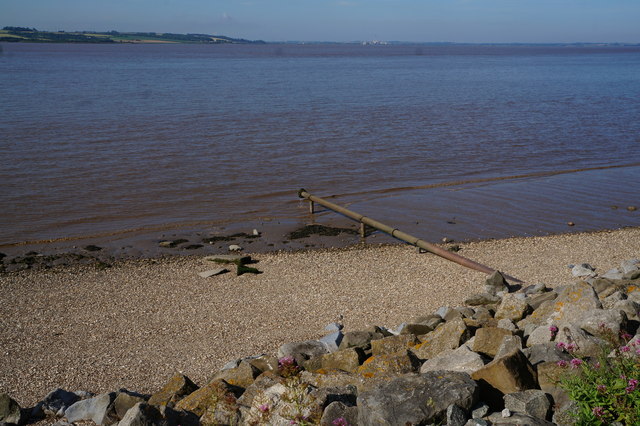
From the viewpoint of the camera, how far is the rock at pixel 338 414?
16.7ft

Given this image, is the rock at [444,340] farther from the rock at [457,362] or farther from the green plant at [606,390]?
the green plant at [606,390]

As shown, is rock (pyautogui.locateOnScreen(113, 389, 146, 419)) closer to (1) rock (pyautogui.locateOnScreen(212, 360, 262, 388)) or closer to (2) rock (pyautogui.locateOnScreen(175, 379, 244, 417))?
(2) rock (pyautogui.locateOnScreen(175, 379, 244, 417))

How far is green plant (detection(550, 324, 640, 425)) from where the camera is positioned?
4.45 m

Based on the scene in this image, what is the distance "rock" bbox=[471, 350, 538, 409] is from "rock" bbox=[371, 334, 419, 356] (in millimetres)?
1812

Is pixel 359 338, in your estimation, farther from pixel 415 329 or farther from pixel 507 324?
pixel 507 324

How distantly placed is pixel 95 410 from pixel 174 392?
825 millimetres

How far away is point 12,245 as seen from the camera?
15.2 meters

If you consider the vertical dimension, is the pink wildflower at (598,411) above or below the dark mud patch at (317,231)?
above

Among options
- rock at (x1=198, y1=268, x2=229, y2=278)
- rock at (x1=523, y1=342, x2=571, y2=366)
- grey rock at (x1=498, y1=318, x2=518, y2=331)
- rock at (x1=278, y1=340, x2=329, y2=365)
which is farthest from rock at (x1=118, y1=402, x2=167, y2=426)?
rock at (x1=198, y1=268, x2=229, y2=278)

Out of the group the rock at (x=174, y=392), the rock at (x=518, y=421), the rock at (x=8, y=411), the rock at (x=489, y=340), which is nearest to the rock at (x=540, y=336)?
the rock at (x=489, y=340)

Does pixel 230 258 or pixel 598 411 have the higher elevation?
pixel 598 411

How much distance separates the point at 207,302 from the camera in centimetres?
1117

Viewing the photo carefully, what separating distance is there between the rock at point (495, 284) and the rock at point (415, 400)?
575cm

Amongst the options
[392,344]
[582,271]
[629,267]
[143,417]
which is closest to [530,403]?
[392,344]
